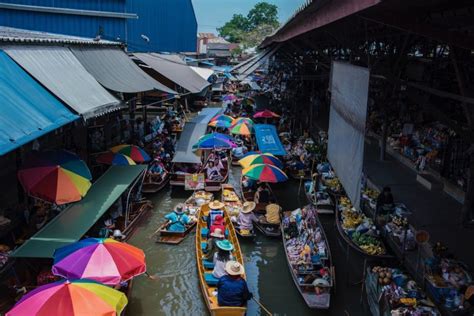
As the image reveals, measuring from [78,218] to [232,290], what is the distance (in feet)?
13.0

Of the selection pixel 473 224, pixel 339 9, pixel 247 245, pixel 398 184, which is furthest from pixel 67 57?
pixel 473 224

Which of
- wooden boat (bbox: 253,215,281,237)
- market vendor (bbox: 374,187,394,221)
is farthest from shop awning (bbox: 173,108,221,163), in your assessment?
market vendor (bbox: 374,187,394,221)

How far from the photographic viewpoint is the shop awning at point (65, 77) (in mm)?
10639

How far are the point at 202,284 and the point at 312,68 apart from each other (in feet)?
79.2

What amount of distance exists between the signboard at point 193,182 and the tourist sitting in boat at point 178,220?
2272 millimetres

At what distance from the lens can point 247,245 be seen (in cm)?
1291

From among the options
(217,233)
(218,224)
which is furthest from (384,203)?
(218,224)

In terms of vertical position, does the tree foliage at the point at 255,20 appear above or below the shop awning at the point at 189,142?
above

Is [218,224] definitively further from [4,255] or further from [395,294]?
[4,255]

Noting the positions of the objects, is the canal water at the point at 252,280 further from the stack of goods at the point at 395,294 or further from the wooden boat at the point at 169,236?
the stack of goods at the point at 395,294

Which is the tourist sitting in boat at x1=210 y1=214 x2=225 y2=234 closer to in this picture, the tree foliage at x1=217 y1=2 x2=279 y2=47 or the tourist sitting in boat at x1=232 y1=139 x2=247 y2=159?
the tourist sitting in boat at x1=232 y1=139 x2=247 y2=159

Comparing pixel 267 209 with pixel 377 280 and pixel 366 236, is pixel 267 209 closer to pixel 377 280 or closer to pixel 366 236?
pixel 366 236

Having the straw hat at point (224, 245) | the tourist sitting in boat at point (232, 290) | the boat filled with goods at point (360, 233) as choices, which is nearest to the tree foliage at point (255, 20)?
the boat filled with goods at point (360, 233)

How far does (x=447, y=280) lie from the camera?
8.05 metres
